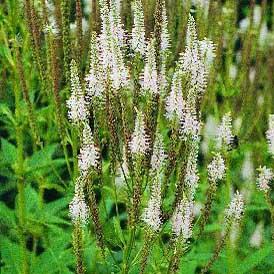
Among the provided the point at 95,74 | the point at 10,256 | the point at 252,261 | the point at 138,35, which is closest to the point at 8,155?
the point at 10,256

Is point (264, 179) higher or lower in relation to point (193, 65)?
lower

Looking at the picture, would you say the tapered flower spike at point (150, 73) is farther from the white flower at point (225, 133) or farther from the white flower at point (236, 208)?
the white flower at point (236, 208)

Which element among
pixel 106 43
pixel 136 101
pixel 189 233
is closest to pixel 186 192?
pixel 189 233

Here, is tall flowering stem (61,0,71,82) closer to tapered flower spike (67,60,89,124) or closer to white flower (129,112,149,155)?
tapered flower spike (67,60,89,124)

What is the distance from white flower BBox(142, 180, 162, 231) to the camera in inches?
89.0

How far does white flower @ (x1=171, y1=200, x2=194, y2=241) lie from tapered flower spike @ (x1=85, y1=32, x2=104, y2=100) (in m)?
0.50

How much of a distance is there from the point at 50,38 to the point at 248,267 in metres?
1.44

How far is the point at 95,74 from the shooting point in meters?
2.46

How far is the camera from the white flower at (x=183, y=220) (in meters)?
2.33

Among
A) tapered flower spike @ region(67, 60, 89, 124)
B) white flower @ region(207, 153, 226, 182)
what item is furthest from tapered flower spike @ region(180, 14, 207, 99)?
tapered flower spike @ region(67, 60, 89, 124)

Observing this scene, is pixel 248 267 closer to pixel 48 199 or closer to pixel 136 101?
pixel 136 101

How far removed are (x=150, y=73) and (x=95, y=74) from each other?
0.22m

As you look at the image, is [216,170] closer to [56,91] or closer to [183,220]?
[183,220]

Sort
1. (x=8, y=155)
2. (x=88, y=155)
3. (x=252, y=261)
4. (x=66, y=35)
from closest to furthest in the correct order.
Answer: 1. (x=88, y=155)
2. (x=66, y=35)
3. (x=252, y=261)
4. (x=8, y=155)
